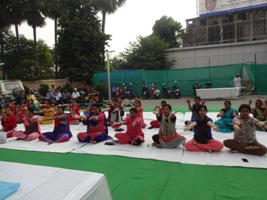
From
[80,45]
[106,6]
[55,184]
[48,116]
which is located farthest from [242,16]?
[55,184]

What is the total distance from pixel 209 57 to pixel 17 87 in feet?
49.1

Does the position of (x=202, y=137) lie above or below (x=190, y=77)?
below

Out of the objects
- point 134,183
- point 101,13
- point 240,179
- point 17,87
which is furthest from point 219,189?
point 101,13

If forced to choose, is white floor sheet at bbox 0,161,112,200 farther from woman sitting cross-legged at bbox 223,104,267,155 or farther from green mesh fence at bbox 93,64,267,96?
green mesh fence at bbox 93,64,267,96

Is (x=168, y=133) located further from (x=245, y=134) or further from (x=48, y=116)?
(x=48, y=116)

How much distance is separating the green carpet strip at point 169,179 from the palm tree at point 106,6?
19431 mm

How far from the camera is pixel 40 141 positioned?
20.9 feet

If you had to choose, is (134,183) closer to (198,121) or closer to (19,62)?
(198,121)

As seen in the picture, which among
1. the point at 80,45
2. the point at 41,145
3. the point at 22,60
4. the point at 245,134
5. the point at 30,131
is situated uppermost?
the point at 80,45

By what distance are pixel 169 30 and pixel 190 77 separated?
45.5ft

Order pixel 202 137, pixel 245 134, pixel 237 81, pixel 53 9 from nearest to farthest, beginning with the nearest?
pixel 245 134 < pixel 202 137 < pixel 237 81 < pixel 53 9

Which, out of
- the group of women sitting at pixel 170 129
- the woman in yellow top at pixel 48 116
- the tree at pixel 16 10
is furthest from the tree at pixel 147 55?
the group of women sitting at pixel 170 129

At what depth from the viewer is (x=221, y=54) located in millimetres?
20688

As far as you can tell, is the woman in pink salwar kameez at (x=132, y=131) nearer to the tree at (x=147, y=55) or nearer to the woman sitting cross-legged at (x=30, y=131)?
the woman sitting cross-legged at (x=30, y=131)
